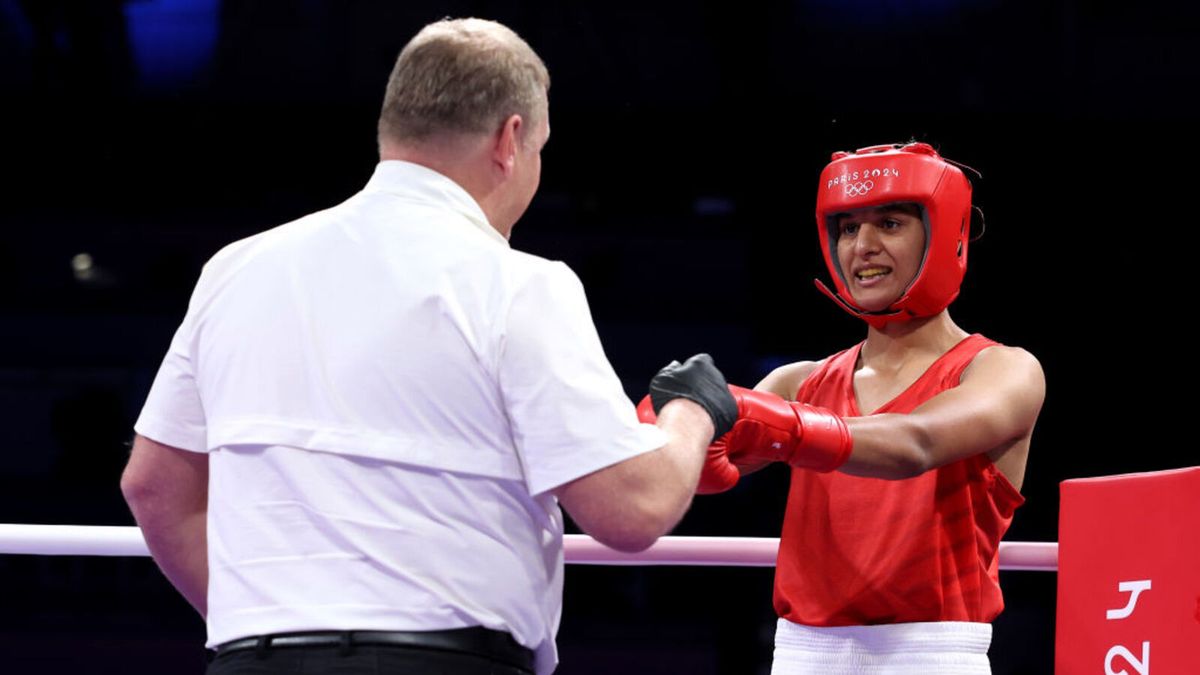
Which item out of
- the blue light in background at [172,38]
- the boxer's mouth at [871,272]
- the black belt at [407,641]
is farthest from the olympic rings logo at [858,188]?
the blue light in background at [172,38]

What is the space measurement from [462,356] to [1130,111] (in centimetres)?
613

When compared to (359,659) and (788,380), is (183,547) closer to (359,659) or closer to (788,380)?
(359,659)

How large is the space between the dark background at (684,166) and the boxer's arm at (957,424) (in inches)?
171

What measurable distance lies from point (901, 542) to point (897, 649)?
0.16 meters

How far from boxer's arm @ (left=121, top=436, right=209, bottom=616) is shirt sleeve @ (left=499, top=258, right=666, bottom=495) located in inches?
17.3

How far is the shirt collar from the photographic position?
1441mm

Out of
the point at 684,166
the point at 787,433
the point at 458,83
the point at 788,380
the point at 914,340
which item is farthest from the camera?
the point at 684,166

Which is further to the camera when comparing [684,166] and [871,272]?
[684,166]

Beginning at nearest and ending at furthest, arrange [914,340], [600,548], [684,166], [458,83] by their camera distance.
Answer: [458,83] → [600,548] → [914,340] → [684,166]

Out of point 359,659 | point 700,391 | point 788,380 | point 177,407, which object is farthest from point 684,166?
point 359,659

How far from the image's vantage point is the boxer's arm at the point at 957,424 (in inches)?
73.9

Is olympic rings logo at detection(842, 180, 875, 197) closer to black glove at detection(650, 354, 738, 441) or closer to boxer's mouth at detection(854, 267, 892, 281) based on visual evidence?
boxer's mouth at detection(854, 267, 892, 281)

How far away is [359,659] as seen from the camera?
1.29 metres

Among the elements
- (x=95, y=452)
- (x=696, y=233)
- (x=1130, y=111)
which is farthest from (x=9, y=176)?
(x=1130, y=111)
